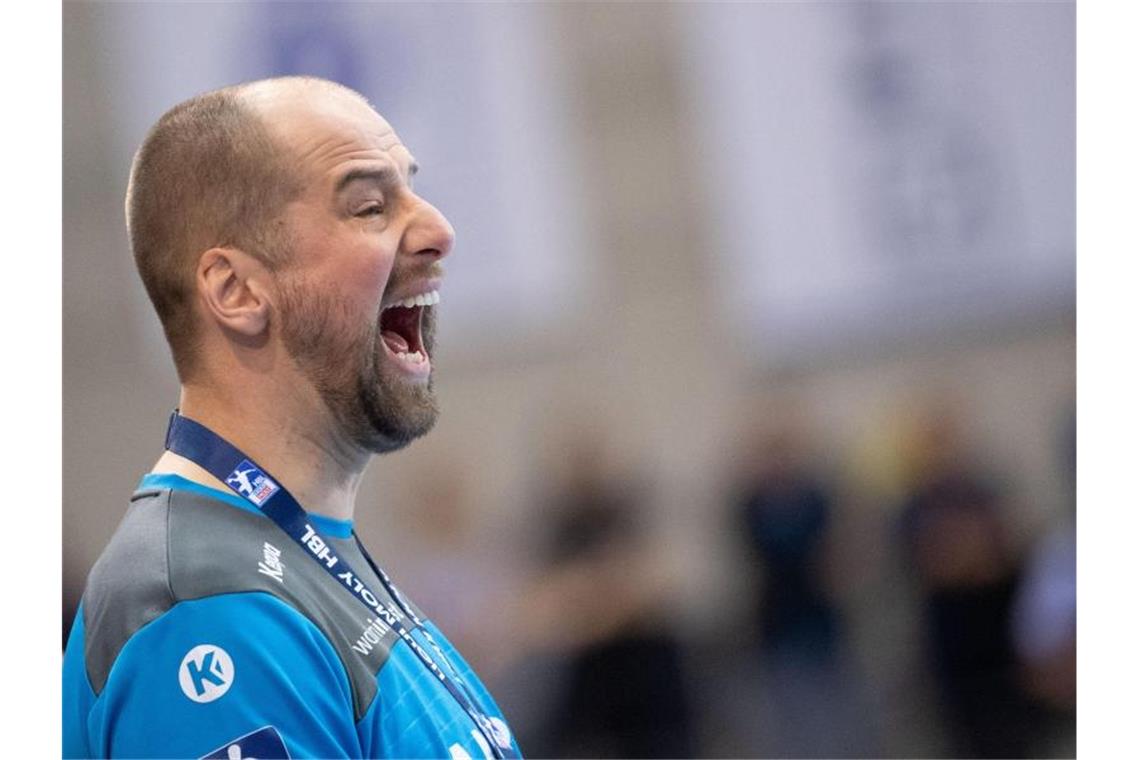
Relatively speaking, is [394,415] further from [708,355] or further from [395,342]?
[708,355]

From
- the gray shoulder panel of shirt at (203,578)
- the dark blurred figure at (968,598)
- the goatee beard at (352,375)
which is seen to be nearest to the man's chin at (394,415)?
the goatee beard at (352,375)

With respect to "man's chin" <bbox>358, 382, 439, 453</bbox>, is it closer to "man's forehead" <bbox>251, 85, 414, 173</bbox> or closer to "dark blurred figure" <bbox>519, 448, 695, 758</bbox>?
"man's forehead" <bbox>251, 85, 414, 173</bbox>

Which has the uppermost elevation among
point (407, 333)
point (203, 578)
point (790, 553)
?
point (407, 333)

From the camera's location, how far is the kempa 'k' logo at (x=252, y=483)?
2.04 m

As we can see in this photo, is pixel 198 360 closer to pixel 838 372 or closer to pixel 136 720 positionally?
pixel 136 720

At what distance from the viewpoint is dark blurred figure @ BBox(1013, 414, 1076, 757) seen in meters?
6.09

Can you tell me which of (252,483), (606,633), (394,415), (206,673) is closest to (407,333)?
(394,415)

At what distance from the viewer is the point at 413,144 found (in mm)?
6285

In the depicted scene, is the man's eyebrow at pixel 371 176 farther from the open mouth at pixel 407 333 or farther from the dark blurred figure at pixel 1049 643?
the dark blurred figure at pixel 1049 643

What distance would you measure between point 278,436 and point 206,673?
18.2 inches

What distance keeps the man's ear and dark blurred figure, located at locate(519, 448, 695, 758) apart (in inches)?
167

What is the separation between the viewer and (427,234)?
7.13ft

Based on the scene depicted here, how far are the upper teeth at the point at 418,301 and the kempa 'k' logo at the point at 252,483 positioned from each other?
330mm
